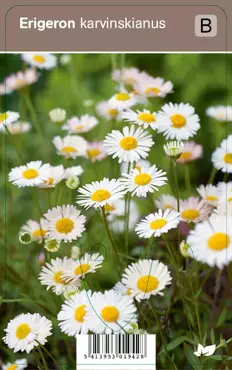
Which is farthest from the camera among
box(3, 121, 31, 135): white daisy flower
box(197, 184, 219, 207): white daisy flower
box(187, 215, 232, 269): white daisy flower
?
box(3, 121, 31, 135): white daisy flower

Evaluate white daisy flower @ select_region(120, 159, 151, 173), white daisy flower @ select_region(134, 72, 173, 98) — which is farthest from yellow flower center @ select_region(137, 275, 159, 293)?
white daisy flower @ select_region(134, 72, 173, 98)

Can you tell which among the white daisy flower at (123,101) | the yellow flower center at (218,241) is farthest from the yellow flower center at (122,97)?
the yellow flower center at (218,241)

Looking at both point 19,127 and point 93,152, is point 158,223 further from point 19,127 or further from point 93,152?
point 19,127

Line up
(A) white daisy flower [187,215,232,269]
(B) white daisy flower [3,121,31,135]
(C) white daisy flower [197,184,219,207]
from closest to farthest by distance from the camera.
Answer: (A) white daisy flower [187,215,232,269] < (C) white daisy flower [197,184,219,207] < (B) white daisy flower [3,121,31,135]

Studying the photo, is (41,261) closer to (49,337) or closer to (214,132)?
(49,337)

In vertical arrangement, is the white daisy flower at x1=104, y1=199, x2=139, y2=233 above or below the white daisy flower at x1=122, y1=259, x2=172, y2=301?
above

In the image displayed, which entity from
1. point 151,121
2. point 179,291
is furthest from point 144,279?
point 151,121

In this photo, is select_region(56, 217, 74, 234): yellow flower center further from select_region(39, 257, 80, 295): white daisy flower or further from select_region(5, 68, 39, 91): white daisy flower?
select_region(5, 68, 39, 91): white daisy flower
